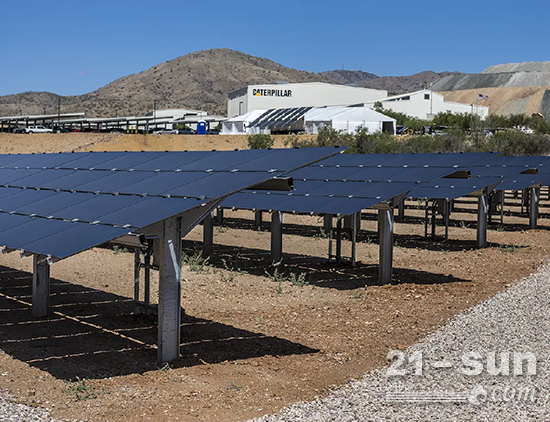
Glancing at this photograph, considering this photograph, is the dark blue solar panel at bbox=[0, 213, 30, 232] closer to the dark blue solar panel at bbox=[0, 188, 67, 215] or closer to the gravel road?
the dark blue solar panel at bbox=[0, 188, 67, 215]

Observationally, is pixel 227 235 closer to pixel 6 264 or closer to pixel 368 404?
pixel 6 264

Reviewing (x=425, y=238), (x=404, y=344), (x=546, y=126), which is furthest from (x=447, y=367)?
(x=546, y=126)

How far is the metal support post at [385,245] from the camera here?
55.8ft

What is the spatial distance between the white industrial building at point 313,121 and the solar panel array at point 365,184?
217 ft

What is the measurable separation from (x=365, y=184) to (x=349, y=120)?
77.6 metres

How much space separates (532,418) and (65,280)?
12294mm

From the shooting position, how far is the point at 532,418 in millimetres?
7898

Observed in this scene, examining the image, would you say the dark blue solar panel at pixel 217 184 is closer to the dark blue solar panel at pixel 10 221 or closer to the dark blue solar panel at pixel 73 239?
the dark blue solar panel at pixel 73 239

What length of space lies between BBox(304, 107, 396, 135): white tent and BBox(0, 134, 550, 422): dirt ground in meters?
71.1

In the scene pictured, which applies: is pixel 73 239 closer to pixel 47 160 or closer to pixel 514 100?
pixel 47 160

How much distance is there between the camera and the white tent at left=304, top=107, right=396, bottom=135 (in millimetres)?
94438

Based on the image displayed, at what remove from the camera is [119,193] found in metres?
11.8

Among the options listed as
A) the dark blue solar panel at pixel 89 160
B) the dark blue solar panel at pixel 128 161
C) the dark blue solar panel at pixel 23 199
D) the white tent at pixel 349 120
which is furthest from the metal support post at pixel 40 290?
the white tent at pixel 349 120

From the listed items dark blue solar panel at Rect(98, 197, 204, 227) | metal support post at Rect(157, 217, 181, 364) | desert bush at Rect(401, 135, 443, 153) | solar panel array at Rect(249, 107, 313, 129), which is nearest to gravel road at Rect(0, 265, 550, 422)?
metal support post at Rect(157, 217, 181, 364)
